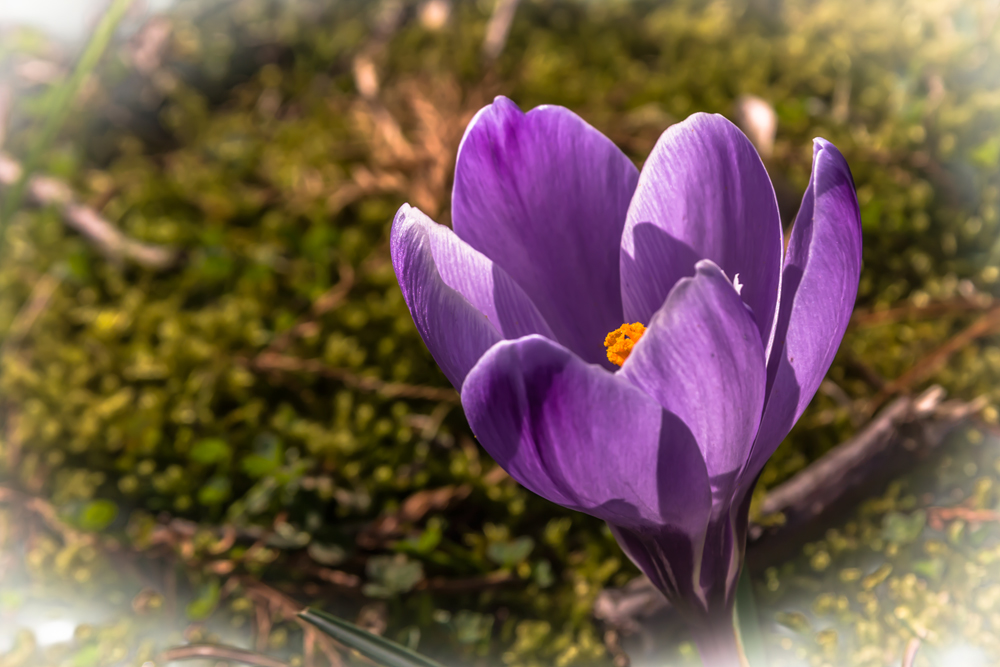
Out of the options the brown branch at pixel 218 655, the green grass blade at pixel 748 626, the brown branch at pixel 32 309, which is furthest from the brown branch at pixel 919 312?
the brown branch at pixel 32 309

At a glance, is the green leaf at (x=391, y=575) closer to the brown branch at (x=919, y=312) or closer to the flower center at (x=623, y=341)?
the flower center at (x=623, y=341)

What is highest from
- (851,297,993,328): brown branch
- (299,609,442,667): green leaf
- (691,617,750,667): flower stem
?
(851,297,993,328): brown branch

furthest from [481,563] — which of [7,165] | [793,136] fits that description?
[7,165]

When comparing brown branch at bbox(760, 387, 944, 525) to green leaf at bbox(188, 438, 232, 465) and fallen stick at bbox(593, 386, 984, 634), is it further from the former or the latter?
green leaf at bbox(188, 438, 232, 465)

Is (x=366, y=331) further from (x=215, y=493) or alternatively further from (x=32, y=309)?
(x=32, y=309)

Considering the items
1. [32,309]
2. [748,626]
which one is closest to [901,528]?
[748,626]

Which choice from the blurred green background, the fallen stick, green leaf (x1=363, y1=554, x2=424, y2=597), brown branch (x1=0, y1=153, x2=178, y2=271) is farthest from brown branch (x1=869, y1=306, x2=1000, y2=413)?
brown branch (x1=0, y1=153, x2=178, y2=271)

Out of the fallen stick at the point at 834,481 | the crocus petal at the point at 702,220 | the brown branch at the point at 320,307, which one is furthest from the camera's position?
the brown branch at the point at 320,307
